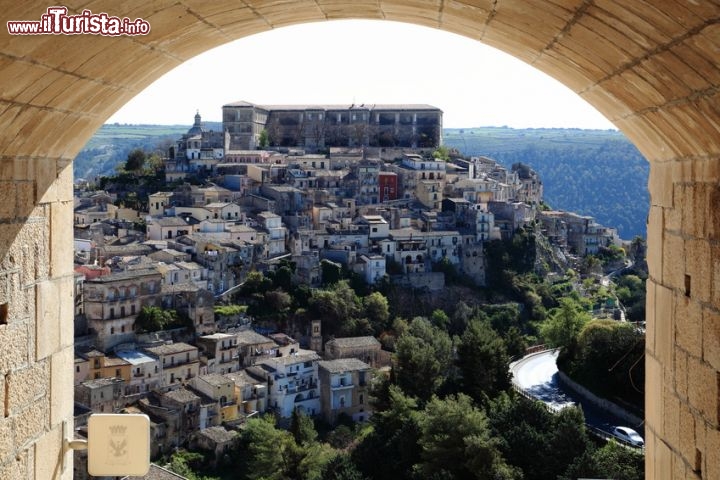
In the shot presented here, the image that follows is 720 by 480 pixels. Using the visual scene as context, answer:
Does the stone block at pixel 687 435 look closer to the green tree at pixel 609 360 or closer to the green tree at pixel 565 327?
the green tree at pixel 609 360

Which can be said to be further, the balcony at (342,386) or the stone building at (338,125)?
the stone building at (338,125)

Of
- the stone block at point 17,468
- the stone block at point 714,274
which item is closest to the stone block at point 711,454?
the stone block at point 714,274

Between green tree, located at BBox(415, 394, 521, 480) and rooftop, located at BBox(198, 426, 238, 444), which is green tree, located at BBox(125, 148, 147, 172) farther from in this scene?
green tree, located at BBox(415, 394, 521, 480)

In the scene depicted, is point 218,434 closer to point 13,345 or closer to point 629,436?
point 629,436

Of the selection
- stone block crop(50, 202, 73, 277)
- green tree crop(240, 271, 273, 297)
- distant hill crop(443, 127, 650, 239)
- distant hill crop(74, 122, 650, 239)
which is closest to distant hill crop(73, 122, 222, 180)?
distant hill crop(74, 122, 650, 239)

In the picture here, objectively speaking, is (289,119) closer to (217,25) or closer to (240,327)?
(240,327)

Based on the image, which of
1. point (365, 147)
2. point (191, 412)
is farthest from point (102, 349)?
point (365, 147)

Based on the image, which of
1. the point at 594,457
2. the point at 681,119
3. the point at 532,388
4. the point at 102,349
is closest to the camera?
the point at 681,119
